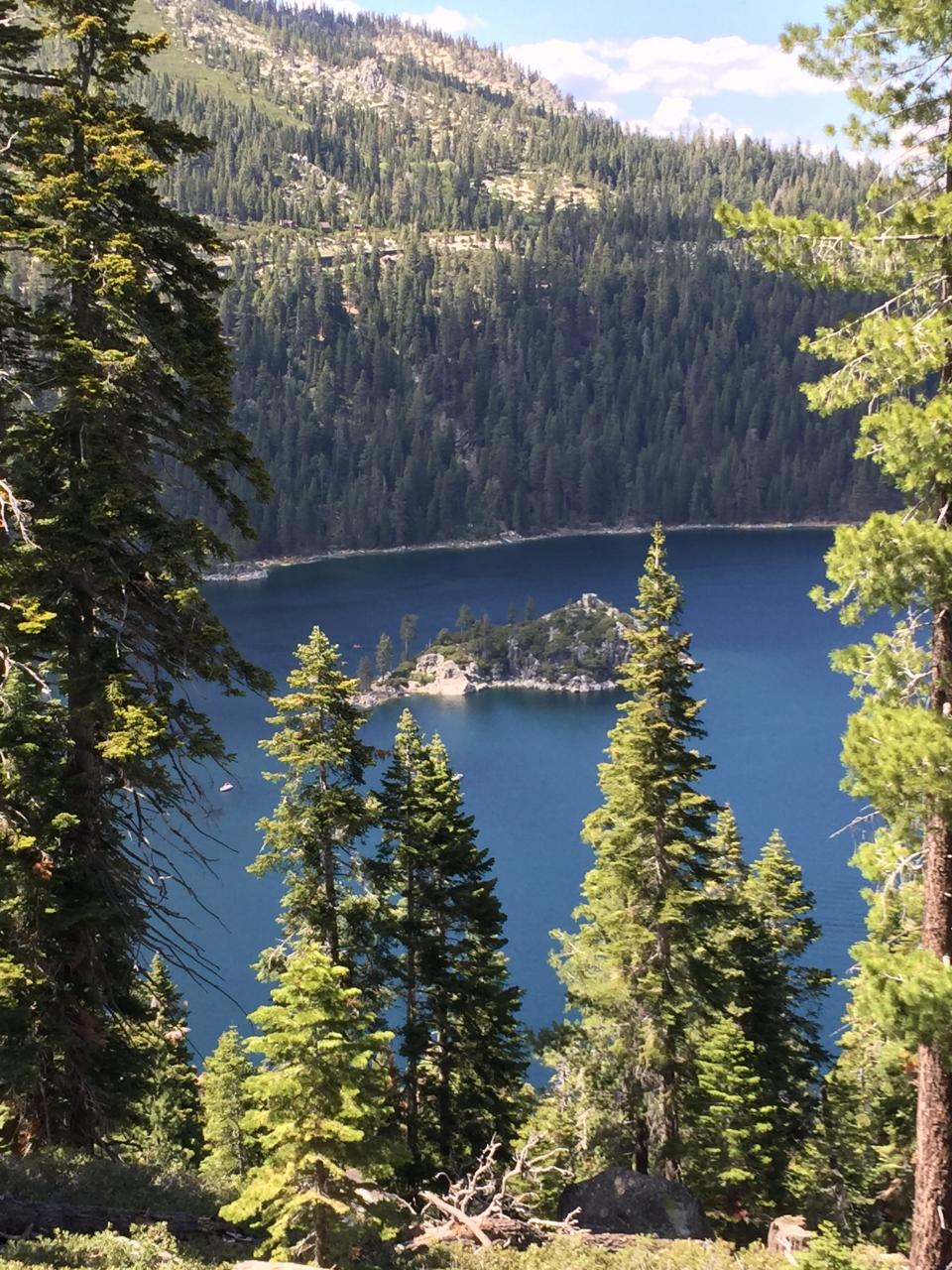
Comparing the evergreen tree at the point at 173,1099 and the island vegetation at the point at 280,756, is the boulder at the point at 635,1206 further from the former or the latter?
the evergreen tree at the point at 173,1099

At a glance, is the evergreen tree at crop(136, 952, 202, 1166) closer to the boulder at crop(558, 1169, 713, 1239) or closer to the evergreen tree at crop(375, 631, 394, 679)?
the boulder at crop(558, 1169, 713, 1239)

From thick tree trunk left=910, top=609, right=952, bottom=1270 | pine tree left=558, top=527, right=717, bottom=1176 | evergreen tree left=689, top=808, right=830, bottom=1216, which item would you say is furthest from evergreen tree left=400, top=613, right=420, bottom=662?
thick tree trunk left=910, top=609, right=952, bottom=1270

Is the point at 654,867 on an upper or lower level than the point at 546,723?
upper

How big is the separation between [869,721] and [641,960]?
12.5 meters

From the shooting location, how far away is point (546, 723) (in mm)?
99562

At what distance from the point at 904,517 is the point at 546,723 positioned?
9187 centimetres

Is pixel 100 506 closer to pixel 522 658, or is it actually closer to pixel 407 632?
pixel 522 658

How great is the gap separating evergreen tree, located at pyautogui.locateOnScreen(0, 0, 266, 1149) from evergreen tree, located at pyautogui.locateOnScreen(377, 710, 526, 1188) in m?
8.79

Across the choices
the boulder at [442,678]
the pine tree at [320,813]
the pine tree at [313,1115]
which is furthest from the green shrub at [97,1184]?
the boulder at [442,678]

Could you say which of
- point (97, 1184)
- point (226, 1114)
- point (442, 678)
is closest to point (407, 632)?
point (442, 678)

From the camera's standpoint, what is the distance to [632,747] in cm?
1888

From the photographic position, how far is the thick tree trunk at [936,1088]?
327 inches

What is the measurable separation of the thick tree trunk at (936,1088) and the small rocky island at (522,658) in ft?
328

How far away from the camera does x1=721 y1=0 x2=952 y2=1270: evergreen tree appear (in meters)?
7.77
